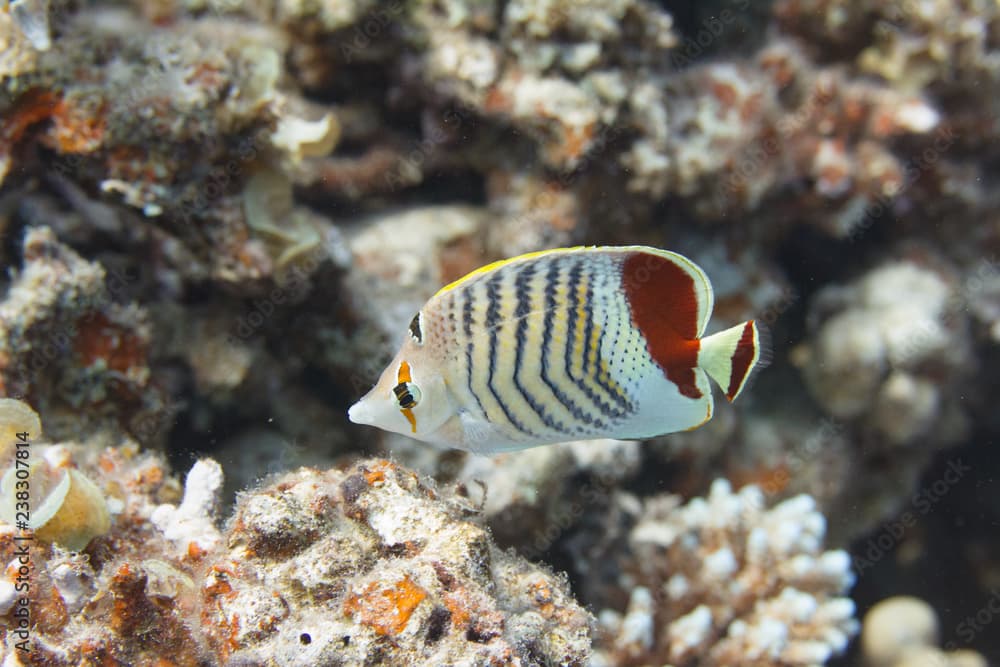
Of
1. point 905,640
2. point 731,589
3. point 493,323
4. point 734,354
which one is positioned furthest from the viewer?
point 905,640

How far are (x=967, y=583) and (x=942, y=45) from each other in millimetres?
4017

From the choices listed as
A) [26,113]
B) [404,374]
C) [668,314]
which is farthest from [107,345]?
[668,314]

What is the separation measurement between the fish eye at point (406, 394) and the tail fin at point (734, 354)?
0.83 m

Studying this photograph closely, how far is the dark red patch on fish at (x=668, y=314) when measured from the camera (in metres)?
1.96

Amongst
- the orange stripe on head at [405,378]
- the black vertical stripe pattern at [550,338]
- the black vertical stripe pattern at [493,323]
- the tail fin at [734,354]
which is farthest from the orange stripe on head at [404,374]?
the tail fin at [734,354]

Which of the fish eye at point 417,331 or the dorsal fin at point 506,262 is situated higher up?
the dorsal fin at point 506,262

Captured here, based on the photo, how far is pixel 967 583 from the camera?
18.0ft

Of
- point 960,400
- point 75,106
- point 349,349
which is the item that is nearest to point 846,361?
point 960,400

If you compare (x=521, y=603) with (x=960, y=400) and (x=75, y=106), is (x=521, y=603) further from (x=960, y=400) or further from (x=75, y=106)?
(x=960, y=400)

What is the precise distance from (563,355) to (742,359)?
538 millimetres

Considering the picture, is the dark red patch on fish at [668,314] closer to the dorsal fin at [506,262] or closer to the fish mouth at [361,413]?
the dorsal fin at [506,262]

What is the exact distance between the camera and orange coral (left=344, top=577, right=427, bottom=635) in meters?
1.66

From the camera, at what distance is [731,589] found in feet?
12.0

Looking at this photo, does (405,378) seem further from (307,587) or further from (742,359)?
(742,359)
